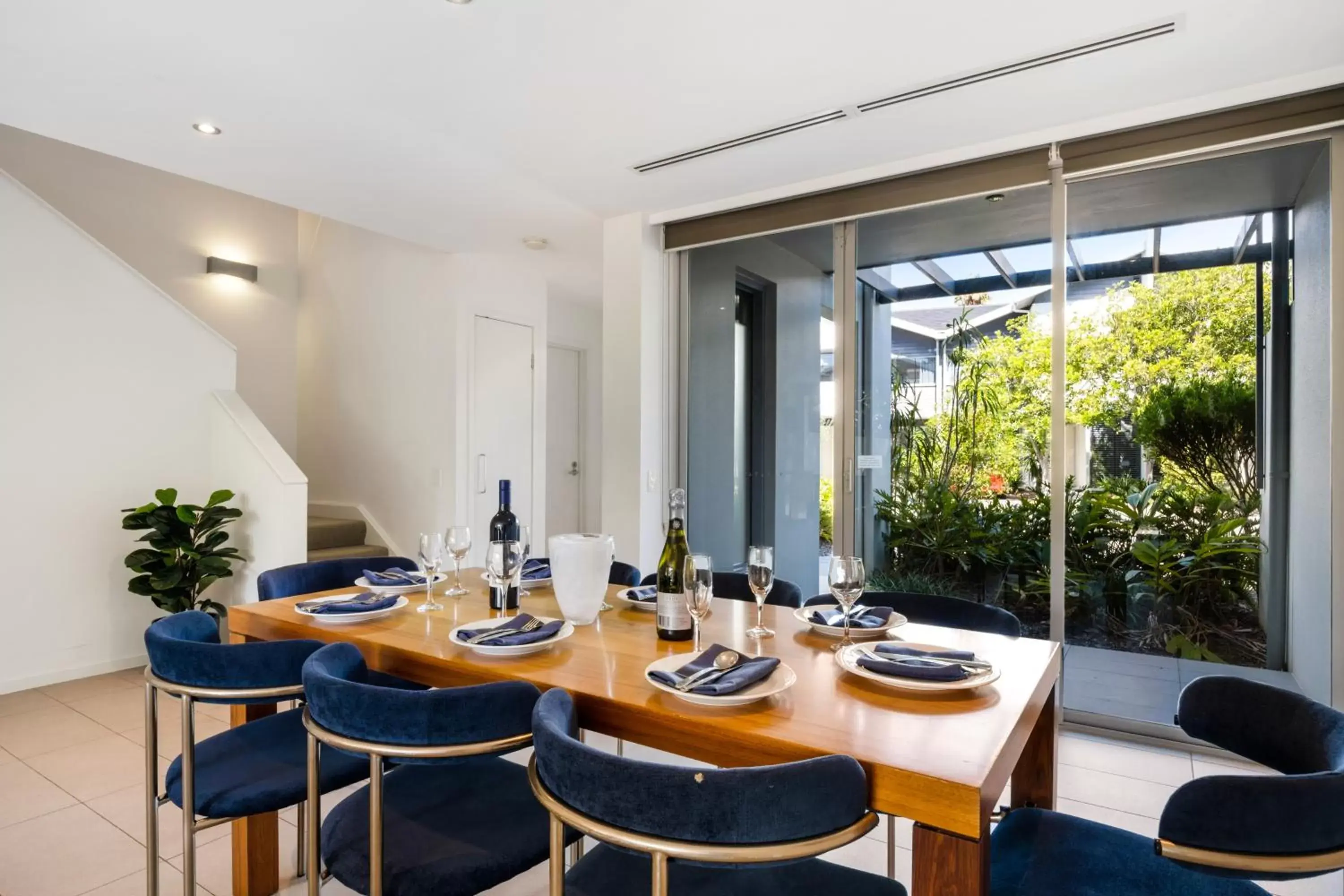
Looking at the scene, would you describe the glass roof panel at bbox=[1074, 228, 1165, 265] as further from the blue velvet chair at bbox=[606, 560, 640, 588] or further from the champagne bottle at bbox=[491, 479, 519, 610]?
the champagne bottle at bbox=[491, 479, 519, 610]

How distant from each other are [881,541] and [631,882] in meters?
2.69

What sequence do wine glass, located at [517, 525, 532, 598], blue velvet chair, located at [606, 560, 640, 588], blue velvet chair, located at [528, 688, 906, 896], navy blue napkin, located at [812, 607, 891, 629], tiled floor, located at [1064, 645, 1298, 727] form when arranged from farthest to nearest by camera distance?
1. tiled floor, located at [1064, 645, 1298, 727]
2. blue velvet chair, located at [606, 560, 640, 588]
3. wine glass, located at [517, 525, 532, 598]
4. navy blue napkin, located at [812, 607, 891, 629]
5. blue velvet chair, located at [528, 688, 906, 896]

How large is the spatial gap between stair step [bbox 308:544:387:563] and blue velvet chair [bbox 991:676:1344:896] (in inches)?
177

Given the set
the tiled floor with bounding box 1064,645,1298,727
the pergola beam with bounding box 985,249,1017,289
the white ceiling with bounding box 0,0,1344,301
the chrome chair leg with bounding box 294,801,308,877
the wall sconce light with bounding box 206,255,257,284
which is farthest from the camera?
the wall sconce light with bounding box 206,255,257,284

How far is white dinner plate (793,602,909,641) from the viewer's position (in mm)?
1715

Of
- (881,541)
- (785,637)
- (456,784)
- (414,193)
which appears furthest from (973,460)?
(414,193)

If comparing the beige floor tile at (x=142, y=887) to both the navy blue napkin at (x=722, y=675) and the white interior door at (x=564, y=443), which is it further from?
the white interior door at (x=564, y=443)

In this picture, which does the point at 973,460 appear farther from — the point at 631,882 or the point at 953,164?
the point at 631,882

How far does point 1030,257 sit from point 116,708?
4645 mm

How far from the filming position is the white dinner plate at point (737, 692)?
1222 millimetres

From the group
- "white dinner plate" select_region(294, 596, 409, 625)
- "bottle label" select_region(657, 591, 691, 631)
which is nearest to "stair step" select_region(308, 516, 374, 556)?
"white dinner plate" select_region(294, 596, 409, 625)

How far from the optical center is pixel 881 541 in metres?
3.67

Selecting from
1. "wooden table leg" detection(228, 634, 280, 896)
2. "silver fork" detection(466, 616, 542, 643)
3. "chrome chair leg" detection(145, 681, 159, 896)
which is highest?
"silver fork" detection(466, 616, 542, 643)

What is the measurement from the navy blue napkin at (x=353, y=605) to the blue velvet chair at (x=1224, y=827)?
149cm
